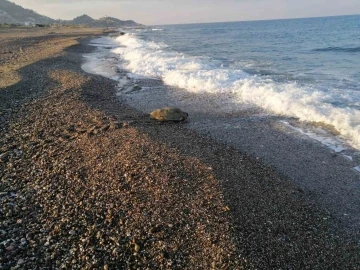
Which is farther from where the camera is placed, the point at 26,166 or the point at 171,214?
the point at 26,166

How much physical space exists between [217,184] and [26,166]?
14.1 feet

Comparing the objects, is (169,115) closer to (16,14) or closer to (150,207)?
(150,207)

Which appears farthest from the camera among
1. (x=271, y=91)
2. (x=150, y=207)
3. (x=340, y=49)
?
(x=340, y=49)

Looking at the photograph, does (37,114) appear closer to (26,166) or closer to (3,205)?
(26,166)

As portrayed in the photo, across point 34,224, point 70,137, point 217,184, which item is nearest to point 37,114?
point 70,137

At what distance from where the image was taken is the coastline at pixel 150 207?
14.1 ft

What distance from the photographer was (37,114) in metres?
10.3

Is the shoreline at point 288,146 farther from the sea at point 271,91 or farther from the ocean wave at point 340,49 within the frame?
→ the ocean wave at point 340,49

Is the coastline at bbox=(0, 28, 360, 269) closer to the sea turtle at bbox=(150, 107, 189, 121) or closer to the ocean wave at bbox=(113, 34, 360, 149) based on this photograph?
the sea turtle at bbox=(150, 107, 189, 121)

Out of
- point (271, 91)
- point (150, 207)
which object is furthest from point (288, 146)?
point (271, 91)

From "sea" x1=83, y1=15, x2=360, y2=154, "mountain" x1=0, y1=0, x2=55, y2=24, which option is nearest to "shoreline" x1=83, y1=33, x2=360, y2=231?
"sea" x1=83, y1=15, x2=360, y2=154

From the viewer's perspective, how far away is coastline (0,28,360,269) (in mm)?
4285

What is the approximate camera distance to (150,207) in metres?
5.29

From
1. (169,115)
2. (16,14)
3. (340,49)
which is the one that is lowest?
(16,14)
